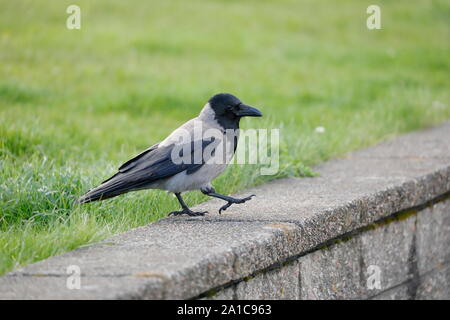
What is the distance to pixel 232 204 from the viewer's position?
4.12 metres

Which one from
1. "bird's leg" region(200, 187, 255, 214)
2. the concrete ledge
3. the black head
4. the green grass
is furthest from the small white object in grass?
"bird's leg" region(200, 187, 255, 214)

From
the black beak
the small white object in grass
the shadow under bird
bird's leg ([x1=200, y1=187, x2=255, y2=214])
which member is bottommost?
bird's leg ([x1=200, y1=187, x2=255, y2=214])

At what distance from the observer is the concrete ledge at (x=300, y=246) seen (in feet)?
9.21

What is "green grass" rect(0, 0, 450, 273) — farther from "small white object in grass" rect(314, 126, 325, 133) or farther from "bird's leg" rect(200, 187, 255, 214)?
"bird's leg" rect(200, 187, 255, 214)

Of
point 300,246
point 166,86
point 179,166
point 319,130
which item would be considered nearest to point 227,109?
point 179,166

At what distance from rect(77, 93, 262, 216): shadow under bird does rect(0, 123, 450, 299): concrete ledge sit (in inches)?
7.3

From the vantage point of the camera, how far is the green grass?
12.9 feet

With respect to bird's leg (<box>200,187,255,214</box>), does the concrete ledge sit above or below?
below

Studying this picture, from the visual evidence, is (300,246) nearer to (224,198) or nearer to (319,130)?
(224,198)

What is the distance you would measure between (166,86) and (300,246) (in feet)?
14.4

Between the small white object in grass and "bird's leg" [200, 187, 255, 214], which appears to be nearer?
"bird's leg" [200, 187, 255, 214]

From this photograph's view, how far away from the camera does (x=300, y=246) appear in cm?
351

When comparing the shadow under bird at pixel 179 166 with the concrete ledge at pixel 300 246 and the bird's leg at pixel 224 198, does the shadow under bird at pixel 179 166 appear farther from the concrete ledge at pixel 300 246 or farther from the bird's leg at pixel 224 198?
the concrete ledge at pixel 300 246
